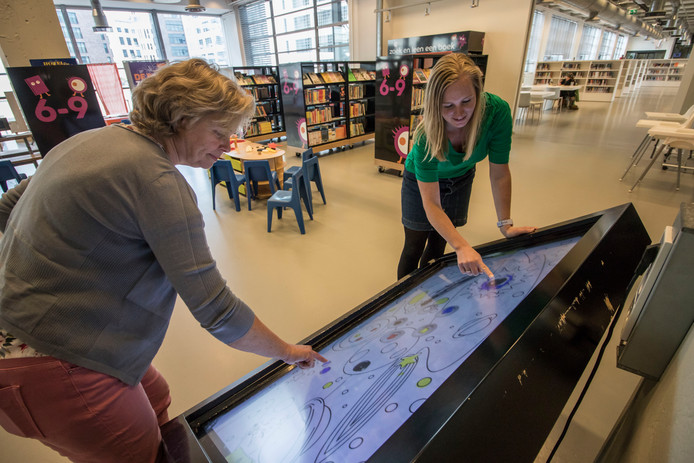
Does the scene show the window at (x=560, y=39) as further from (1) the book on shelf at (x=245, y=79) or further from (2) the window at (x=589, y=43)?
(1) the book on shelf at (x=245, y=79)

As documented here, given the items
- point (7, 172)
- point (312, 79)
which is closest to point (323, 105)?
point (312, 79)

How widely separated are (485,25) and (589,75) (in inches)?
442

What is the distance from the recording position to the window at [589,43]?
1733cm

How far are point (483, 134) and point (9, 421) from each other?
1.87 metres

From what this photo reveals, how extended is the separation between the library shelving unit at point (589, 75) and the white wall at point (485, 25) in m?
8.46

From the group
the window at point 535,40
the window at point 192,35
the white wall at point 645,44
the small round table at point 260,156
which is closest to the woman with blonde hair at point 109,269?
the small round table at point 260,156

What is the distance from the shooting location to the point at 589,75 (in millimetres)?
14922

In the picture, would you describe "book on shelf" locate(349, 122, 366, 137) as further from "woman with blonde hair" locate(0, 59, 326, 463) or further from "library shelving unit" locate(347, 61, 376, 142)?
"woman with blonde hair" locate(0, 59, 326, 463)

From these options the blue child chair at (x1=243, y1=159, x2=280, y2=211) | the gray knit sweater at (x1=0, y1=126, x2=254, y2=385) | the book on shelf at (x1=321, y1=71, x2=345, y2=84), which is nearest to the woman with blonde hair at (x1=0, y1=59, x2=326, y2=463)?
the gray knit sweater at (x1=0, y1=126, x2=254, y2=385)

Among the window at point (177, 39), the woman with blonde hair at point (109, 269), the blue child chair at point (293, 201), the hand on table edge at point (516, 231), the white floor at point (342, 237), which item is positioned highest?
the window at point (177, 39)

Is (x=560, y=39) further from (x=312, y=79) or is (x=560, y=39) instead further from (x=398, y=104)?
(x=398, y=104)

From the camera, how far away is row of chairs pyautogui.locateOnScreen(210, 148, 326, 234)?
3.83 metres

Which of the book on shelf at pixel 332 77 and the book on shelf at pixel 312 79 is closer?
the book on shelf at pixel 312 79

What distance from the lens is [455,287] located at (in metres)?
1.32
